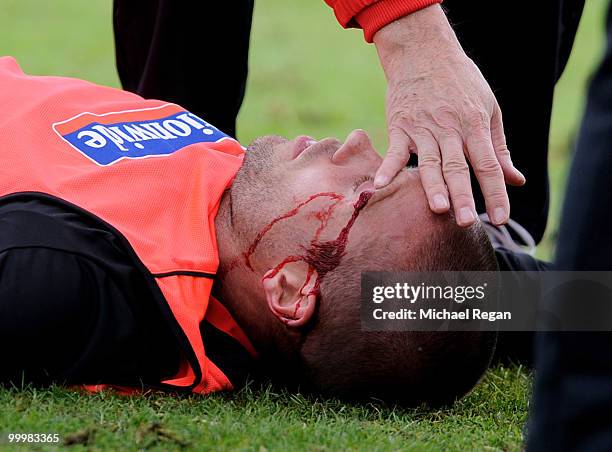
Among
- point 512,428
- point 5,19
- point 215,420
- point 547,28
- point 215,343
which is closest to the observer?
point 215,420

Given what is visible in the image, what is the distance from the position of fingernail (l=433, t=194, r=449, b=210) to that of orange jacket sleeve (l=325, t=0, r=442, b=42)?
1.79ft

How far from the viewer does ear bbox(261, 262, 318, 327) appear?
2.46 m

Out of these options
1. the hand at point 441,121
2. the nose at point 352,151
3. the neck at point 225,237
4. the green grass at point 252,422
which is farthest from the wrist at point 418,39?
the green grass at point 252,422

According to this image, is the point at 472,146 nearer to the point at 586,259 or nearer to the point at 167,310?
the point at 167,310

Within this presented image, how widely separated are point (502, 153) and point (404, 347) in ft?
1.81

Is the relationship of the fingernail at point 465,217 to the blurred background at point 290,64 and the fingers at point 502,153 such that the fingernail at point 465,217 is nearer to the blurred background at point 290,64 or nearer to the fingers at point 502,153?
the fingers at point 502,153

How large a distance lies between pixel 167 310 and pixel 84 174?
48 cm

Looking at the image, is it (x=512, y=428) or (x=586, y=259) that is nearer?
(x=586, y=259)

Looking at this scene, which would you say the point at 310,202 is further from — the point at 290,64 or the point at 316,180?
the point at 290,64

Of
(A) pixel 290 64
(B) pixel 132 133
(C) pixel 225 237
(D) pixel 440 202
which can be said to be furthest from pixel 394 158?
(A) pixel 290 64

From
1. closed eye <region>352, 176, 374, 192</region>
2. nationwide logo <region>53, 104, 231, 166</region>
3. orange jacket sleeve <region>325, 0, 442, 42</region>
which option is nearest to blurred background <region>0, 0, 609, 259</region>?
nationwide logo <region>53, 104, 231, 166</region>

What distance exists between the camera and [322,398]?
99.6 inches

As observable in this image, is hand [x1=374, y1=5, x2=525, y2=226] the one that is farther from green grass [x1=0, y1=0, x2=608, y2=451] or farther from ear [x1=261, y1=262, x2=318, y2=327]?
ear [x1=261, y1=262, x2=318, y2=327]

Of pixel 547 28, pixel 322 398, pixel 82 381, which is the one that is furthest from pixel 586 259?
pixel 547 28
